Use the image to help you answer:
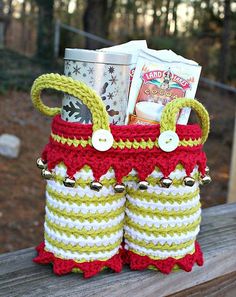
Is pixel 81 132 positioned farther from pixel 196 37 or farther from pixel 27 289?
pixel 196 37

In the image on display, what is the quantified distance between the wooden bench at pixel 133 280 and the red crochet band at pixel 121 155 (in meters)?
0.15

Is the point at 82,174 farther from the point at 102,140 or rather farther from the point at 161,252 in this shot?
the point at 161,252

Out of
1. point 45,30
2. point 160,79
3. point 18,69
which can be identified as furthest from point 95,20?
point 160,79

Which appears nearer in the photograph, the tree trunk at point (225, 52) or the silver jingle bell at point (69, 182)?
the silver jingle bell at point (69, 182)

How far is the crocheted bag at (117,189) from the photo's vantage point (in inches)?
23.7

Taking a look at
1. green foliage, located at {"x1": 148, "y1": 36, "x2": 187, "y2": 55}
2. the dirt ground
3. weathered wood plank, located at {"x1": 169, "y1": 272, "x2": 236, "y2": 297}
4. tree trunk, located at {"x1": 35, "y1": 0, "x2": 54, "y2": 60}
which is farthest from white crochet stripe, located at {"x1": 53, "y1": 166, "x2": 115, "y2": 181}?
green foliage, located at {"x1": 148, "y1": 36, "x2": 187, "y2": 55}

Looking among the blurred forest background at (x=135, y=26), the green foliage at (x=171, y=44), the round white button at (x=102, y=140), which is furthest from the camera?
the green foliage at (x=171, y=44)

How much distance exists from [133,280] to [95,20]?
5.28m

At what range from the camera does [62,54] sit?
19.4 feet

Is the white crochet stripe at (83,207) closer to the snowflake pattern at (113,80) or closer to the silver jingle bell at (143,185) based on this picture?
the silver jingle bell at (143,185)

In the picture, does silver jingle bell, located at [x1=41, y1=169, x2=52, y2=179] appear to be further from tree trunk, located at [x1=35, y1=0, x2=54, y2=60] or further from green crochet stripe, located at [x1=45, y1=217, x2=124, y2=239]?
tree trunk, located at [x1=35, y1=0, x2=54, y2=60]

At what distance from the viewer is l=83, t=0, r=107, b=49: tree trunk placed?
5.36 metres

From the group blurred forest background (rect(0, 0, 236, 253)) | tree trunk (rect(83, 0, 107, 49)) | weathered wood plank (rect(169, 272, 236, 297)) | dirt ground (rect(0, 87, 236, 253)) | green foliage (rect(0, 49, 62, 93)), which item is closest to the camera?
weathered wood plank (rect(169, 272, 236, 297))

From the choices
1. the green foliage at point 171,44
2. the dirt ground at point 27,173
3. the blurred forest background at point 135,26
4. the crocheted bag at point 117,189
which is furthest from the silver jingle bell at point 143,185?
the green foliage at point 171,44
